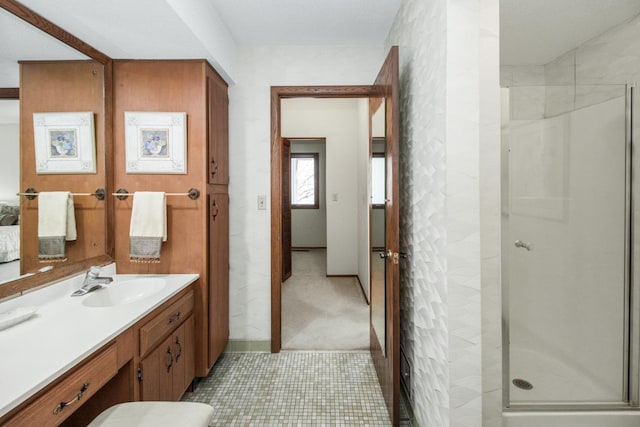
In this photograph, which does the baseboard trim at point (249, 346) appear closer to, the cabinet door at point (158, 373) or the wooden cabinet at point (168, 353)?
the wooden cabinet at point (168, 353)

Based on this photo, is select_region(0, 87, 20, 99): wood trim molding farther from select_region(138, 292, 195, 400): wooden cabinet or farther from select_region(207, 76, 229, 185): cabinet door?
select_region(138, 292, 195, 400): wooden cabinet

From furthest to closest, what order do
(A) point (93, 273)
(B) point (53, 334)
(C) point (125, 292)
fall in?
(C) point (125, 292) → (A) point (93, 273) → (B) point (53, 334)

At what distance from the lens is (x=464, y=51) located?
1240mm

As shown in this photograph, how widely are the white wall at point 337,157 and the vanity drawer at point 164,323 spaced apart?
2959 mm

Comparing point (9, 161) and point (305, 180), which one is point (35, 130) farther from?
point (305, 180)

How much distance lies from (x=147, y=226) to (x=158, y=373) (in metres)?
0.84

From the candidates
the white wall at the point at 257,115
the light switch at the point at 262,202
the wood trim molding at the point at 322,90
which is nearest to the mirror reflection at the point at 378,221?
the wood trim molding at the point at 322,90

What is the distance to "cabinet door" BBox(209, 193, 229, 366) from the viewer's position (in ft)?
6.89

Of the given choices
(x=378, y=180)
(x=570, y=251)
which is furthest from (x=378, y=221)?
(x=570, y=251)

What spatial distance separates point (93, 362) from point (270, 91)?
206 cm

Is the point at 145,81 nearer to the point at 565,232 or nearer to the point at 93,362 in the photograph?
the point at 93,362

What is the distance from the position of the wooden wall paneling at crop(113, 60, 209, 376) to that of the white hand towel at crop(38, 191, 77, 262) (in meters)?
0.35

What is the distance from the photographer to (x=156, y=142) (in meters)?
1.98

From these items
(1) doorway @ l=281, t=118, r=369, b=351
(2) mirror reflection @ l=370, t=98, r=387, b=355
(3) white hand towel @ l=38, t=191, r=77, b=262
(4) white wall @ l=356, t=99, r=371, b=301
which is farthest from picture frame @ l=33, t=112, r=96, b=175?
(4) white wall @ l=356, t=99, r=371, b=301
